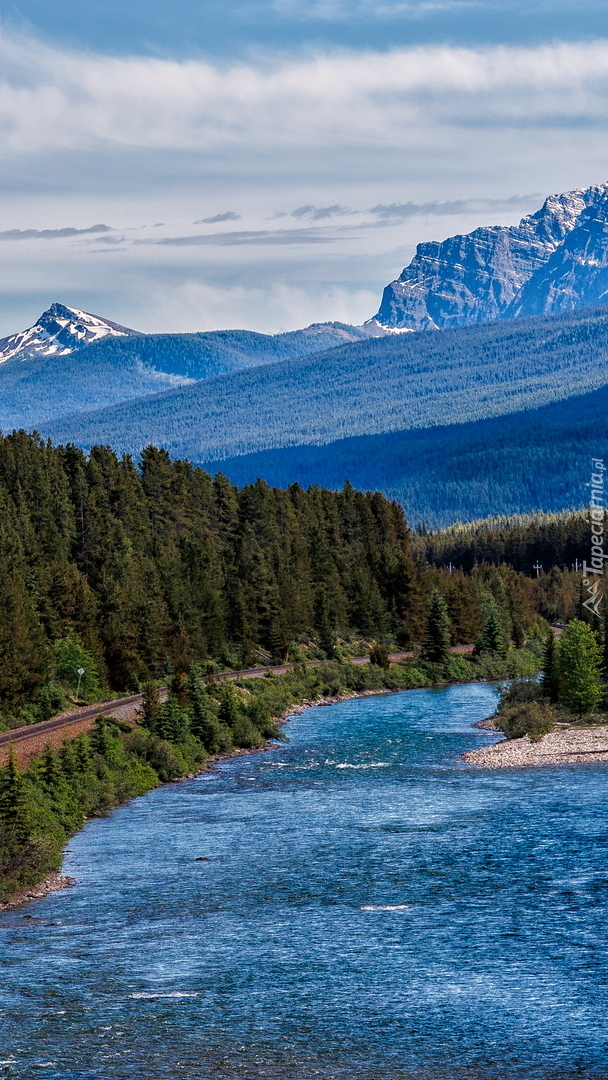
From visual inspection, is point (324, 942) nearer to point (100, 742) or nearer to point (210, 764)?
point (100, 742)

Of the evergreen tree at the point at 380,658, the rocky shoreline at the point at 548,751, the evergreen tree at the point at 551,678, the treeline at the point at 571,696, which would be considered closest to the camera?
the rocky shoreline at the point at 548,751

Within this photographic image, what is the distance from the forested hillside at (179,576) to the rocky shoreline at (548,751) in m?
25.0

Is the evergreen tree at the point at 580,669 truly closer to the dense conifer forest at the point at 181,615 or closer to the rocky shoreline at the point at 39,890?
the dense conifer forest at the point at 181,615

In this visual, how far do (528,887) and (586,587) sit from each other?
287ft

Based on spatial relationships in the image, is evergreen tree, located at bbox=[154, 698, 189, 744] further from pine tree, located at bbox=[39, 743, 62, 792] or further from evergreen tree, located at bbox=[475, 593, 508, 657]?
evergreen tree, located at bbox=[475, 593, 508, 657]

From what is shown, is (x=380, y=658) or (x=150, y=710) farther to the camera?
(x=380, y=658)

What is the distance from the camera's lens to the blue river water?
97.6 ft

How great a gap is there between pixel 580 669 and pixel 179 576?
1571 inches

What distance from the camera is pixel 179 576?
11438cm

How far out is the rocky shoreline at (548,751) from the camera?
231 feet

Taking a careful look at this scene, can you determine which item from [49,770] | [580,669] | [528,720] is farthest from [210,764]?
[580,669]

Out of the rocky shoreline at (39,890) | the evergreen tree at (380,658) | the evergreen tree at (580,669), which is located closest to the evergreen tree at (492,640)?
the evergreen tree at (380,658)

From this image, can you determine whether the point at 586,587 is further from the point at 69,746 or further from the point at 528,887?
the point at 528,887

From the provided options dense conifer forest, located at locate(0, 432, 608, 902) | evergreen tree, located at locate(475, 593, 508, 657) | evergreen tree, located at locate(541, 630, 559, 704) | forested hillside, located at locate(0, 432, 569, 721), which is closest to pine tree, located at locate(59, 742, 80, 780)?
dense conifer forest, located at locate(0, 432, 608, 902)
